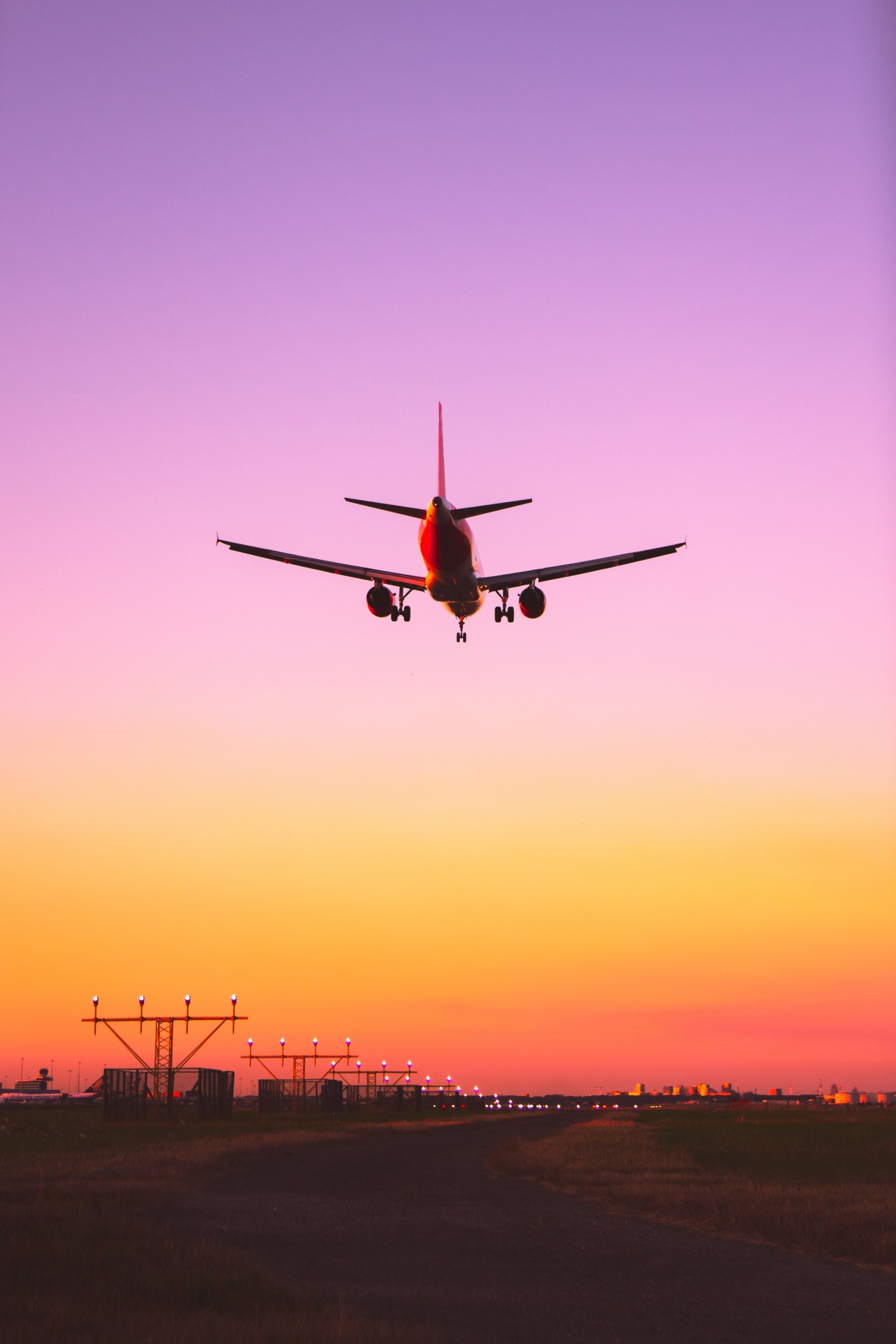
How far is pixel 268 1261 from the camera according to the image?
16.5m

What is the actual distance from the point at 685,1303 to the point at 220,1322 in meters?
5.72

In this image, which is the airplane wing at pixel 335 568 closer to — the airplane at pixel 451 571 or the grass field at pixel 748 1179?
the airplane at pixel 451 571

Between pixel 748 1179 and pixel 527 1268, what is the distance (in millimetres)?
14492

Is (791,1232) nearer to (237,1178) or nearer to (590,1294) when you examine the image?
(590,1294)

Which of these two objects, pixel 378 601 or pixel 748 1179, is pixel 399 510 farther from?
pixel 748 1179

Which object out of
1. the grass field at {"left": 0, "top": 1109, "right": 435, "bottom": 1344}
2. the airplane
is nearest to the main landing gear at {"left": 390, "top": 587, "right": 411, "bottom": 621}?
the airplane

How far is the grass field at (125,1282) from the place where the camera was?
10930mm

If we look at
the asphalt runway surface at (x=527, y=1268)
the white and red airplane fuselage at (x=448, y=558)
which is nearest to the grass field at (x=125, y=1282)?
the asphalt runway surface at (x=527, y=1268)

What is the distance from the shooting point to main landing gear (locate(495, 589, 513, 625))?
133 feet

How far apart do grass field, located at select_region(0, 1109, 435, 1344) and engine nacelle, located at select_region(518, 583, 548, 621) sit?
19301 mm

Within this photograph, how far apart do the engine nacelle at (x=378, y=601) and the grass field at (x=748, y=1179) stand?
17449 millimetres

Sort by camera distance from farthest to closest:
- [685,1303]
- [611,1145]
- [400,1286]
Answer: [611,1145]
[400,1286]
[685,1303]

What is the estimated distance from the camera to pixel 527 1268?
16344 mm

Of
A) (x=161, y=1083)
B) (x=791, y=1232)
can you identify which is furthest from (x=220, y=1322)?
(x=161, y=1083)
